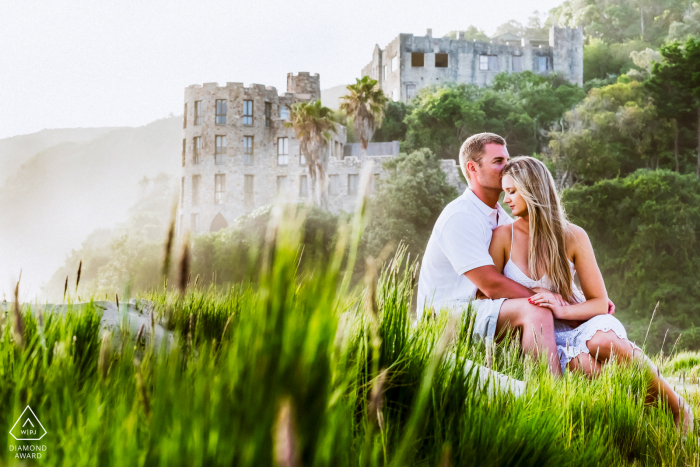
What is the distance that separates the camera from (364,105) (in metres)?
32.6

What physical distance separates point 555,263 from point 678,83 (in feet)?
110

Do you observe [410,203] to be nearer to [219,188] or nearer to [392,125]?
[392,125]

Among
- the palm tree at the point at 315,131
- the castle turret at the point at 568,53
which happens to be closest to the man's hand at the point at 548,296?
the palm tree at the point at 315,131

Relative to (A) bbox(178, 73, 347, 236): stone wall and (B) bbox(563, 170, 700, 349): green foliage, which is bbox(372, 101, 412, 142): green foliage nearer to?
(A) bbox(178, 73, 347, 236): stone wall

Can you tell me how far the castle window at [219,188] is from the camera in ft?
130

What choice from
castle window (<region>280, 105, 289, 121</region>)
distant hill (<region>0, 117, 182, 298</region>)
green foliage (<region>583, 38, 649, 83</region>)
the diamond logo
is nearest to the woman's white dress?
the diamond logo

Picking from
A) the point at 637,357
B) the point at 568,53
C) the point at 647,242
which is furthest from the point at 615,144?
the point at 637,357

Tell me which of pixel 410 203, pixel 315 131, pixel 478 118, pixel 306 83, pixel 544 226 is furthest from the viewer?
pixel 306 83

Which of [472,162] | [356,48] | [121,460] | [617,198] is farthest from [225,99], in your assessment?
[121,460]

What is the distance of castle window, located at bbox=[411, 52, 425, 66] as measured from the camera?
159 feet

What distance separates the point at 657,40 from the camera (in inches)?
2031

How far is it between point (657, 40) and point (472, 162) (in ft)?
189

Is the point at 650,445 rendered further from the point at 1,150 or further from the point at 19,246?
the point at 1,150

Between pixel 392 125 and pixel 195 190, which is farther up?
pixel 392 125
